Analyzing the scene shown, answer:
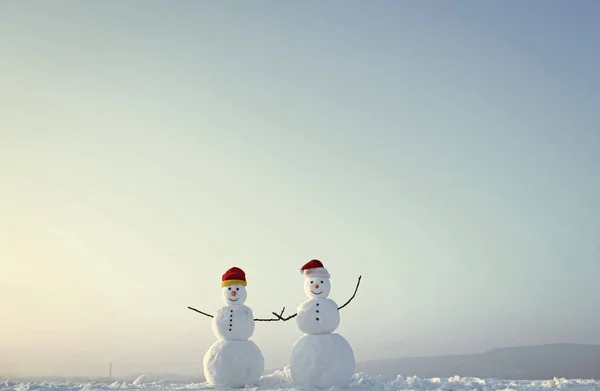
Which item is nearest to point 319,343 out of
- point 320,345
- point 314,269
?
point 320,345

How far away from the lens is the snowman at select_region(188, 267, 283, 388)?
1294 centimetres

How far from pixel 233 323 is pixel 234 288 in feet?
2.88

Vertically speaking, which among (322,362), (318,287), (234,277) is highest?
(234,277)

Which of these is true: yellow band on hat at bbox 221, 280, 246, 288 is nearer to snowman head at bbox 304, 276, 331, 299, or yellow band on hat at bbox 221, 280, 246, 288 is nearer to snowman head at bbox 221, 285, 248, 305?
snowman head at bbox 221, 285, 248, 305

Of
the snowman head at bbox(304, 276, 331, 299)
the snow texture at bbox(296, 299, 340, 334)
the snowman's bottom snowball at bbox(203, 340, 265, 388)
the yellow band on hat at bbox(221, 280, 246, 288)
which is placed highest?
the yellow band on hat at bbox(221, 280, 246, 288)

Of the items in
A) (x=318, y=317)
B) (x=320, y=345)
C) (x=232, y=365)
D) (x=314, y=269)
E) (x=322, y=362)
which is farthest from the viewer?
(x=314, y=269)

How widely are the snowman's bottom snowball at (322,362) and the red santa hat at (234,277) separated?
2.26 m

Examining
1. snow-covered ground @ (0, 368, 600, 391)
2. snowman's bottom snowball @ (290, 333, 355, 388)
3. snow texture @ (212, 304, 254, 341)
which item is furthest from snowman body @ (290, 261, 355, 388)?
snow texture @ (212, 304, 254, 341)

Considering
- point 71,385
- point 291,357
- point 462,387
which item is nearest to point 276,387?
point 291,357

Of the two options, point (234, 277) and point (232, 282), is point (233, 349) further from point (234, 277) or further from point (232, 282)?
point (234, 277)

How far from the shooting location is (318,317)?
12.7m

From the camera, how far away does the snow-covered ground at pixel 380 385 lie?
11.9 metres

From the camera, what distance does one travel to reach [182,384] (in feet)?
45.8

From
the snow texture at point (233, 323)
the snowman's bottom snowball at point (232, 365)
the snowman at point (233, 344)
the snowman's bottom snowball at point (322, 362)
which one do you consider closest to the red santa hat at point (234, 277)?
the snowman at point (233, 344)
